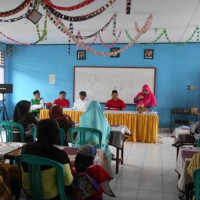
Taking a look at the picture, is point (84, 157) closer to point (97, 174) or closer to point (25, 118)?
point (97, 174)

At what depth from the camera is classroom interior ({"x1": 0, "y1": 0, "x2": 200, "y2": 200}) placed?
500 centimetres

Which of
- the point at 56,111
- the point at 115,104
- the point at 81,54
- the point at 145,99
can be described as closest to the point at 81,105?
the point at 115,104

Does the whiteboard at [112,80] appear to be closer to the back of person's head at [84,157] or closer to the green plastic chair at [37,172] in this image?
the back of person's head at [84,157]

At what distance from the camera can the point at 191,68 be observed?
7.71 meters

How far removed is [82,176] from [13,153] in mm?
899

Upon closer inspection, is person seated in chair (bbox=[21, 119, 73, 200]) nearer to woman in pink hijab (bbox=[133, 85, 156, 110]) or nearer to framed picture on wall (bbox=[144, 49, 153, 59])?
woman in pink hijab (bbox=[133, 85, 156, 110])

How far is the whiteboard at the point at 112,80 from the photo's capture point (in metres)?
7.97

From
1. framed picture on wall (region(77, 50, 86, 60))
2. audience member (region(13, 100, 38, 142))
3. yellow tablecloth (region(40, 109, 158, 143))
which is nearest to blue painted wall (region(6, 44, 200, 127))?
framed picture on wall (region(77, 50, 86, 60))

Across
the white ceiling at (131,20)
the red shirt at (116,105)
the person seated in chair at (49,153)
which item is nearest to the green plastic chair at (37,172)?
the person seated in chair at (49,153)

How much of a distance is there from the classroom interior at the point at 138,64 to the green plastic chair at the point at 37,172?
7.74ft

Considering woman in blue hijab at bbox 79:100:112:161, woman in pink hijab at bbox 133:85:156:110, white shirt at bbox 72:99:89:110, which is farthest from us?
woman in pink hijab at bbox 133:85:156:110

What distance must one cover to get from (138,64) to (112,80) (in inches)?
38.2

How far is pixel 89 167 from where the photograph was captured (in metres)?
2.23

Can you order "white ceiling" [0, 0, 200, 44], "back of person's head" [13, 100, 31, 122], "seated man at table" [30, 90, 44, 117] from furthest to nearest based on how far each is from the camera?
"seated man at table" [30, 90, 44, 117] < "white ceiling" [0, 0, 200, 44] < "back of person's head" [13, 100, 31, 122]
